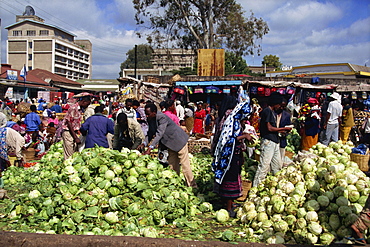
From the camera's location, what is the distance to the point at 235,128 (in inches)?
177

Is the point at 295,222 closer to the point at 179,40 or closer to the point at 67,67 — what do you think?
the point at 179,40

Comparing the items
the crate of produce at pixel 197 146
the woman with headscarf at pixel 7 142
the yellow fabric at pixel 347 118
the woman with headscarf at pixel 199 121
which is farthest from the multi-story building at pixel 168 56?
the woman with headscarf at pixel 7 142

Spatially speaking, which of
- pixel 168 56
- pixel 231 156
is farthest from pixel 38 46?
pixel 231 156

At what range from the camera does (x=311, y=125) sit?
7695mm

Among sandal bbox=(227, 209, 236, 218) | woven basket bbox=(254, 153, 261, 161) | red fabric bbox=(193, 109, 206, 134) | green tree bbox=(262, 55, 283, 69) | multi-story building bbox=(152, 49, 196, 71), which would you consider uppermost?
green tree bbox=(262, 55, 283, 69)

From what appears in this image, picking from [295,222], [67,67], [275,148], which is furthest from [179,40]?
[67,67]

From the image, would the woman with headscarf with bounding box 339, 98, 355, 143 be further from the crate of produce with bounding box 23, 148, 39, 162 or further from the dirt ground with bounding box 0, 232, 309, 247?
the crate of produce with bounding box 23, 148, 39, 162

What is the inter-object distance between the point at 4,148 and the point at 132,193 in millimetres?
3061

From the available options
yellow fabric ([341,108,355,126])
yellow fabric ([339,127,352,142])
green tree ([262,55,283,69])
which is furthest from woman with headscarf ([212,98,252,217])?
green tree ([262,55,283,69])

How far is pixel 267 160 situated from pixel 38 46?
71.0 meters

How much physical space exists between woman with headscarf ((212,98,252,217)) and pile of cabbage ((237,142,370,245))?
13.0 inches

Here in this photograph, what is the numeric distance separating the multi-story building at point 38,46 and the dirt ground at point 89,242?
68231 mm

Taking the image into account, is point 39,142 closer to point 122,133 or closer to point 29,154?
point 29,154

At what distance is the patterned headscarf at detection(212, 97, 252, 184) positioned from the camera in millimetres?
4473
